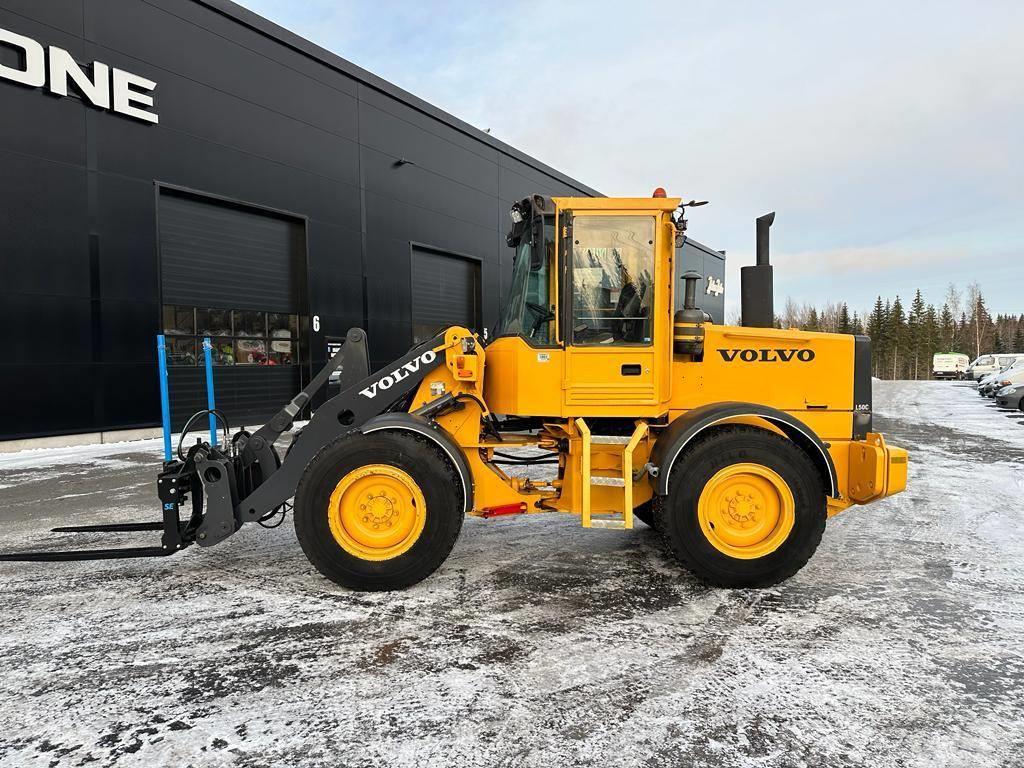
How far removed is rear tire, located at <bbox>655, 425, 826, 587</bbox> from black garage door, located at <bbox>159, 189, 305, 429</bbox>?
40.0ft

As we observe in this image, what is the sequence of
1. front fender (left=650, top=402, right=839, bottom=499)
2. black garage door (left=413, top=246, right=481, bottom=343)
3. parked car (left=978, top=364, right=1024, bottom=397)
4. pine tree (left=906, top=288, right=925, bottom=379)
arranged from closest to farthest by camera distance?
front fender (left=650, top=402, right=839, bottom=499), black garage door (left=413, top=246, right=481, bottom=343), parked car (left=978, top=364, right=1024, bottom=397), pine tree (left=906, top=288, right=925, bottom=379)

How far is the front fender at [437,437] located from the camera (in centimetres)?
418

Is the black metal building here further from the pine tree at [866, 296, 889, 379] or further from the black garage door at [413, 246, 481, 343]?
the pine tree at [866, 296, 889, 379]

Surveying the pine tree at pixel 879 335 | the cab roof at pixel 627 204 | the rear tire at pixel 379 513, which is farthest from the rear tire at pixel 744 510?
the pine tree at pixel 879 335

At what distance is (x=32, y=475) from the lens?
344 inches


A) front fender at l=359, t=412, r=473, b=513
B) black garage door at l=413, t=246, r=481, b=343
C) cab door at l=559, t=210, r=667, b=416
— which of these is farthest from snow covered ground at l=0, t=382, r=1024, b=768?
black garage door at l=413, t=246, r=481, b=343

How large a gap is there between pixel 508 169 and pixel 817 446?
19.6 meters

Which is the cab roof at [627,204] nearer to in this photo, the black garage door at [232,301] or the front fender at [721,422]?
the front fender at [721,422]

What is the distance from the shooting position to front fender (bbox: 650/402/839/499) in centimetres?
415

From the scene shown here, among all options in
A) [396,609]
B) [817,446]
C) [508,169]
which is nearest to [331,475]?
[396,609]

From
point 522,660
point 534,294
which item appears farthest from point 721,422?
point 522,660

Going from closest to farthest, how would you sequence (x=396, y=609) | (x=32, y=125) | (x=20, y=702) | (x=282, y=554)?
1. (x=20, y=702)
2. (x=396, y=609)
3. (x=282, y=554)
4. (x=32, y=125)

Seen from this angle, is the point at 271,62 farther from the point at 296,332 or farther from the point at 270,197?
the point at 296,332

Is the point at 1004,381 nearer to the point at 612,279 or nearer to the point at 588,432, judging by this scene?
the point at 612,279
